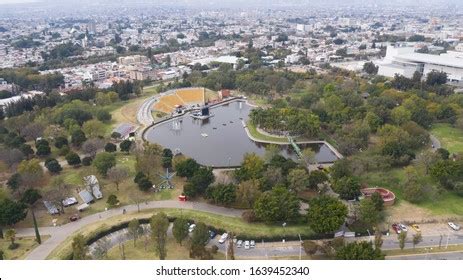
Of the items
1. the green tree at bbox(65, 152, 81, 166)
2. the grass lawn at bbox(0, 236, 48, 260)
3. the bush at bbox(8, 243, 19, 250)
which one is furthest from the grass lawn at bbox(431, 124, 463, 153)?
the bush at bbox(8, 243, 19, 250)

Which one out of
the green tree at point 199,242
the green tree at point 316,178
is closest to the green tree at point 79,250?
the green tree at point 199,242

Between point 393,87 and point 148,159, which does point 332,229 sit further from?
point 393,87

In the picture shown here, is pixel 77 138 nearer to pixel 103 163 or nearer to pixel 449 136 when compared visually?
pixel 103 163

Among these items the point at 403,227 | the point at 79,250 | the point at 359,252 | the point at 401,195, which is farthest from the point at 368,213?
the point at 79,250

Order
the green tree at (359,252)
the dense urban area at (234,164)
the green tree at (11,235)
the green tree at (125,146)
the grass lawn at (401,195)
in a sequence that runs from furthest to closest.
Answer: the green tree at (125,146), the grass lawn at (401,195), the dense urban area at (234,164), the green tree at (11,235), the green tree at (359,252)

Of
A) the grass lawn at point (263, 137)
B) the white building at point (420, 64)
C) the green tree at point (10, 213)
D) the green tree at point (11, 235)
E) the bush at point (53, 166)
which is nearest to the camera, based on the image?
the green tree at point (11, 235)

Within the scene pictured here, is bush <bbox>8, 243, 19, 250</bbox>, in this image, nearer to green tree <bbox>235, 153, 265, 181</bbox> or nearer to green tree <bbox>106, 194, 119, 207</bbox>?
green tree <bbox>106, 194, 119, 207</bbox>

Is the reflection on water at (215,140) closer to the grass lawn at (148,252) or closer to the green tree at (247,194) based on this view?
the green tree at (247,194)
